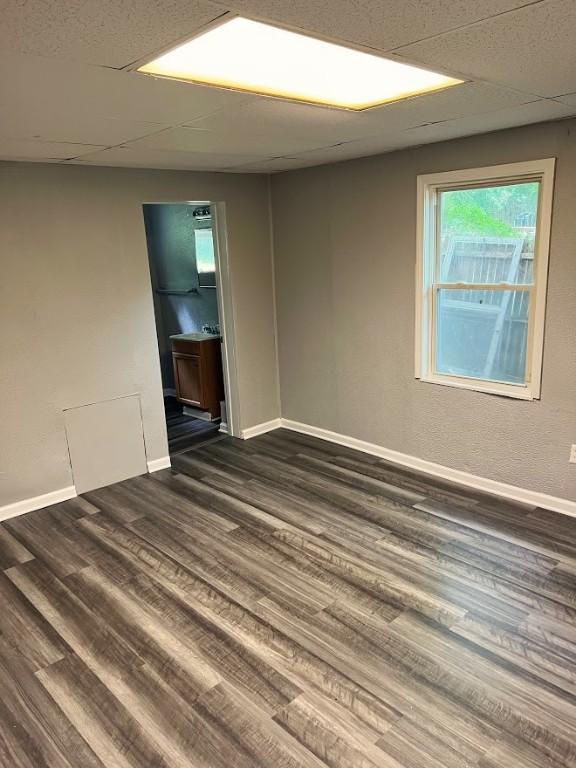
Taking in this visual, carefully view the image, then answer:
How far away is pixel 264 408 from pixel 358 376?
3.64 feet

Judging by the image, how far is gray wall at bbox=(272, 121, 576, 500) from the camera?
126 inches

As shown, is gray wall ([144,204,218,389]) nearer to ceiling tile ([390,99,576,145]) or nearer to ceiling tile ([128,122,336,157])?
ceiling tile ([128,122,336,157])

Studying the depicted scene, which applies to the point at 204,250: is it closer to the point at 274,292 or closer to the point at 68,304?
the point at 274,292

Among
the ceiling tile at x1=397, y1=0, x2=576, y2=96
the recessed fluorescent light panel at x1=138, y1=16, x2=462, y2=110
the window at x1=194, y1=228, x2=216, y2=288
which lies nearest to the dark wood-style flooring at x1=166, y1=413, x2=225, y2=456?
the window at x1=194, y1=228, x2=216, y2=288

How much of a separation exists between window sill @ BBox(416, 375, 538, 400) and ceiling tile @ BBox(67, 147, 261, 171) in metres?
1.96

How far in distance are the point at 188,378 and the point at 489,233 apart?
126 inches

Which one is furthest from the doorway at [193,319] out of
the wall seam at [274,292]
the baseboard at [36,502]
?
the baseboard at [36,502]

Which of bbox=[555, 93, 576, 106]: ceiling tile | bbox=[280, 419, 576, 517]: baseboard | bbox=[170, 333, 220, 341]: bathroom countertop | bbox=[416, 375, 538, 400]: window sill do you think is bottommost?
bbox=[280, 419, 576, 517]: baseboard

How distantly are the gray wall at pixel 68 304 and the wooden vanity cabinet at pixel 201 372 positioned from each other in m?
1.00

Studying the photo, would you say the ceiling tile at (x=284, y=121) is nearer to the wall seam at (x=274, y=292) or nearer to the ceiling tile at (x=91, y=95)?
the ceiling tile at (x=91, y=95)

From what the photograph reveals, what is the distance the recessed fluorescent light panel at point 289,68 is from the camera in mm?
1671

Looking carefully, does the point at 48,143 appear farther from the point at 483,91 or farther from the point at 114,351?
the point at 483,91

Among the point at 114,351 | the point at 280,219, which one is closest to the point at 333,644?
the point at 114,351

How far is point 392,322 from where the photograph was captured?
13.4 feet
